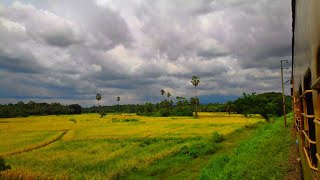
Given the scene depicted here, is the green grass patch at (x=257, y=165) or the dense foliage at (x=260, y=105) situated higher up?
the dense foliage at (x=260, y=105)

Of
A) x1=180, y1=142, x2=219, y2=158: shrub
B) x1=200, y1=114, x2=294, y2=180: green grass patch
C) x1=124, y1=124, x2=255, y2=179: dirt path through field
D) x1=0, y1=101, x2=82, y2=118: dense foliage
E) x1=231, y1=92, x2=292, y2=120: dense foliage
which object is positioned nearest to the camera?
x1=200, y1=114, x2=294, y2=180: green grass patch

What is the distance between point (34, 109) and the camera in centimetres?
12506

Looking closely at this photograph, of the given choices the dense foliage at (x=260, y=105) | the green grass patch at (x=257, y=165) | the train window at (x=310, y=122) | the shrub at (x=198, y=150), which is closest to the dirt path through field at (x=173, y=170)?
the shrub at (x=198, y=150)

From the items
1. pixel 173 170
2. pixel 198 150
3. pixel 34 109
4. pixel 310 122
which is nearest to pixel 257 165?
pixel 173 170

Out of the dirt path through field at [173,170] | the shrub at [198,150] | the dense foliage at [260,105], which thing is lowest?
the dirt path through field at [173,170]

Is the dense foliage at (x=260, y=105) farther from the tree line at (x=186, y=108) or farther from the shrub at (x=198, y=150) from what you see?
the shrub at (x=198, y=150)

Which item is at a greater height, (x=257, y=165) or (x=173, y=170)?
(x=257, y=165)

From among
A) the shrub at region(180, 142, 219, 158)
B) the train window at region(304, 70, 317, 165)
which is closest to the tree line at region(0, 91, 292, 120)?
the shrub at region(180, 142, 219, 158)

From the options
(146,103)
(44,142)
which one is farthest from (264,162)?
(146,103)

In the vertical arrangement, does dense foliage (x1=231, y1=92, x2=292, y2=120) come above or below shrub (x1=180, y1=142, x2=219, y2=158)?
above

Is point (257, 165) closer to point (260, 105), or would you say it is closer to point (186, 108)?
point (260, 105)

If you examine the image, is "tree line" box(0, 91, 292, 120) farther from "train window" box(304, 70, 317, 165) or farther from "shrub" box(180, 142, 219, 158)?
"train window" box(304, 70, 317, 165)

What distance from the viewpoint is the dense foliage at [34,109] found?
112 metres

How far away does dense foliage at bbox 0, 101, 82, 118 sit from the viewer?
369 ft
